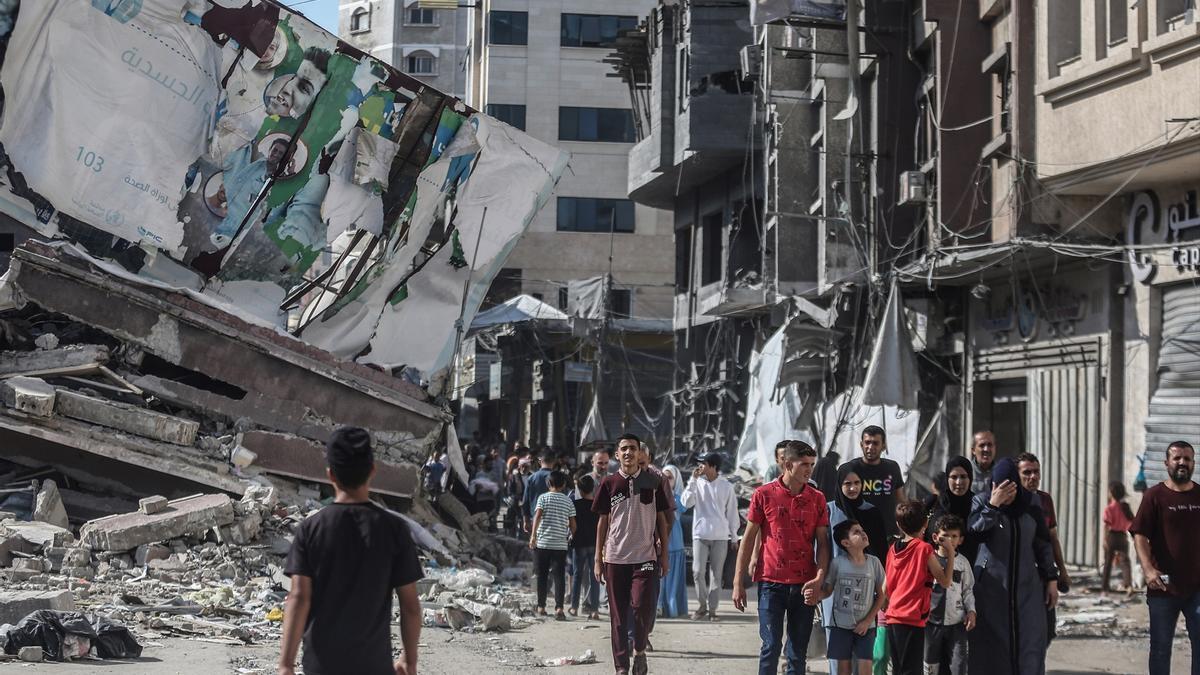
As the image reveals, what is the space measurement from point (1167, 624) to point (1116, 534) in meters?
7.33

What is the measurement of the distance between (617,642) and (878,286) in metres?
13.0

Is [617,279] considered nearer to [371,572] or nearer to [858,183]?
[858,183]

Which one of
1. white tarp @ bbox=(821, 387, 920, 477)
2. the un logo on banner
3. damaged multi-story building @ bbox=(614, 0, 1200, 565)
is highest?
the un logo on banner

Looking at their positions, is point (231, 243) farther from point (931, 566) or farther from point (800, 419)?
point (931, 566)

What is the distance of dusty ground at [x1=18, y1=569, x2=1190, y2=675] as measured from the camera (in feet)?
33.4

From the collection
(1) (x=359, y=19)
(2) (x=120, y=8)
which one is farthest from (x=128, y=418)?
(1) (x=359, y=19)

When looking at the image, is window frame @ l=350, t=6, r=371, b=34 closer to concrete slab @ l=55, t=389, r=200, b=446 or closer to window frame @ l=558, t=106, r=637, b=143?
window frame @ l=558, t=106, r=637, b=143

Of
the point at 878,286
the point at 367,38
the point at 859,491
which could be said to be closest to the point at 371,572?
the point at 859,491

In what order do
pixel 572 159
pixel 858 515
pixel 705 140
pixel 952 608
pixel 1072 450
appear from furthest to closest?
pixel 572 159, pixel 705 140, pixel 1072 450, pixel 858 515, pixel 952 608

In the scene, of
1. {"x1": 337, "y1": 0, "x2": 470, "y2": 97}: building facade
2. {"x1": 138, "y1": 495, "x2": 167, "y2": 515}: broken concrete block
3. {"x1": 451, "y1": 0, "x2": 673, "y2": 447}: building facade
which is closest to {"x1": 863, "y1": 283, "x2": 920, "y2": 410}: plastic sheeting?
{"x1": 138, "y1": 495, "x2": 167, "y2": 515}: broken concrete block

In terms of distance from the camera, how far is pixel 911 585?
26.8 ft

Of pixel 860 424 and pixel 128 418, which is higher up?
pixel 860 424

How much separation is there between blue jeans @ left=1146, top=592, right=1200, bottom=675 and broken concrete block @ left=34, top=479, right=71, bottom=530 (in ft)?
38.8

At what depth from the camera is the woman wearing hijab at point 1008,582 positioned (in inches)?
327
